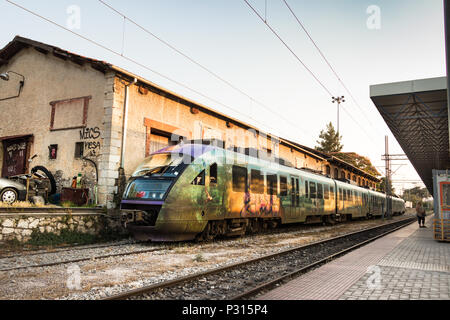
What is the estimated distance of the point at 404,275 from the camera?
5.79 m

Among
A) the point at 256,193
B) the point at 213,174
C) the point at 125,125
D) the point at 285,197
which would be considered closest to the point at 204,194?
the point at 213,174

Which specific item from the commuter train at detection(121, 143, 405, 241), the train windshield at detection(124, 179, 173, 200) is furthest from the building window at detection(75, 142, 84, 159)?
the train windshield at detection(124, 179, 173, 200)

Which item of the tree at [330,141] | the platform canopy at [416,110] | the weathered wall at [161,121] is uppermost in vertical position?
the tree at [330,141]

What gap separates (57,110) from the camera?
14070 mm

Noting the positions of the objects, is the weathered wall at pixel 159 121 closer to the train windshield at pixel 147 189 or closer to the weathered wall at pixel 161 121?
the weathered wall at pixel 161 121

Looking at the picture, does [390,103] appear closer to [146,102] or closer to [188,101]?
[188,101]

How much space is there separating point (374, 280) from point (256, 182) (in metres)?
6.76

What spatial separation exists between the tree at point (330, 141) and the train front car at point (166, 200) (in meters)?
64.6

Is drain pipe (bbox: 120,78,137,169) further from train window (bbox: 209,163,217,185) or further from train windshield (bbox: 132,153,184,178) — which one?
train window (bbox: 209,163,217,185)

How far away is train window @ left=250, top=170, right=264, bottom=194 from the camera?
11.6 meters

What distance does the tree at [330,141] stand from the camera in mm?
70375

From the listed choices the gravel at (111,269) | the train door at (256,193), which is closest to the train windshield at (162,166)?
A: the gravel at (111,269)

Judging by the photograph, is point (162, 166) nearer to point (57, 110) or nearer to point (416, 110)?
point (57, 110)
